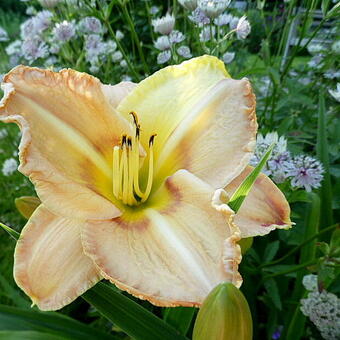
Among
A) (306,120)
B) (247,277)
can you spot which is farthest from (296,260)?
(306,120)

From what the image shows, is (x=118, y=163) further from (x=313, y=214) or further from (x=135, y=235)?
(x=313, y=214)

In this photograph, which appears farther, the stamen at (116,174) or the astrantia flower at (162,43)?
the astrantia flower at (162,43)

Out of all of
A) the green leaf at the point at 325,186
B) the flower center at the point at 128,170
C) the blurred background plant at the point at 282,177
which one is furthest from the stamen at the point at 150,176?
the green leaf at the point at 325,186

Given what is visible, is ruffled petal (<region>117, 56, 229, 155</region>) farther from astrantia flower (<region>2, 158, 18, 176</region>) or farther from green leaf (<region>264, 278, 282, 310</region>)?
astrantia flower (<region>2, 158, 18, 176</region>)

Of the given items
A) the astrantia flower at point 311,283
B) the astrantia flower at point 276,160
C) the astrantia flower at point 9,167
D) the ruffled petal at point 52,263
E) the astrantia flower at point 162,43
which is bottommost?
the astrantia flower at point 9,167

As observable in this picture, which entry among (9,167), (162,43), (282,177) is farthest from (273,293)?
(9,167)

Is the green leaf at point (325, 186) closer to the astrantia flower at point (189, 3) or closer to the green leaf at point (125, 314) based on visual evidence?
the astrantia flower at point (189, 3)

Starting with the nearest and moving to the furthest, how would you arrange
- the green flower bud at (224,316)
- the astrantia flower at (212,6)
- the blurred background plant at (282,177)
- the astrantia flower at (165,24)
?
1. the green flower bud at (224,316)
2. the blurred background plant at (282,177)
3. the astrantia flower at (212,6)
4. the astrantia flower at (165,24)
